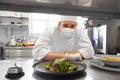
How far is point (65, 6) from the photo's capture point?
0.78 m

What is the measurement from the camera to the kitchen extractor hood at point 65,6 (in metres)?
0.73

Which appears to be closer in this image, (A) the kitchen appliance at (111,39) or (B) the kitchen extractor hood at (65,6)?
(B) the kitchen extractor hood at (65,6)

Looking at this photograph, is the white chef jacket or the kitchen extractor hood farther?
the white chef jacket

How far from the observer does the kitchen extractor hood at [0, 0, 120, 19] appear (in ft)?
2.41

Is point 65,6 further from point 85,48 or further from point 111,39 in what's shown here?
point 111,39

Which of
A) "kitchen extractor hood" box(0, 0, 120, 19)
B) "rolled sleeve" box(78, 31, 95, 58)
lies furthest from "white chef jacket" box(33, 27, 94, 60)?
"kitchen extractor hood" box(0, 0, 120, 19)

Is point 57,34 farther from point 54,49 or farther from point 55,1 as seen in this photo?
point 55,1

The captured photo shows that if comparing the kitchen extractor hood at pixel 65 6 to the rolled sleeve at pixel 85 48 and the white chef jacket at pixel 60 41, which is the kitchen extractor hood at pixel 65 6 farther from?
the white chef jacket at pixel 60 41

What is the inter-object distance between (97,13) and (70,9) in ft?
0.66

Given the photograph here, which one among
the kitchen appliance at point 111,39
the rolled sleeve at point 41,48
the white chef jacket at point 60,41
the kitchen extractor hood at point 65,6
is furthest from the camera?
the kitchen appliance at point 111,39

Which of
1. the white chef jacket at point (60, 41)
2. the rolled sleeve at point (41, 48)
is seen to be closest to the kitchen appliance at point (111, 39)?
the white chef jacket at point (60, 41)

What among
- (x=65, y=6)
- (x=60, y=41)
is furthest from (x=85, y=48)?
(x=65, y=6)

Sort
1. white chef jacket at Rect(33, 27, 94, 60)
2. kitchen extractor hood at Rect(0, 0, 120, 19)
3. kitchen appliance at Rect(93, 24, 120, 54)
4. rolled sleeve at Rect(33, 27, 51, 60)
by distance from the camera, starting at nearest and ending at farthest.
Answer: kitchen extractor hood at Rect(0, 0, 120, 19), rolled sleeve at Rect(33, 27, 51, 60), white chef jacket at Rect(33, 27, 94, 60), kitchen appliance at Rect(93, 24, 120, 54)

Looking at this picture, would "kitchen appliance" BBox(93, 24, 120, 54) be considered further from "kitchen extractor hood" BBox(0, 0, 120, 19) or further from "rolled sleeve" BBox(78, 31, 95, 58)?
"kitchen extractor hood" BBox(0, 0, 120, 19)
